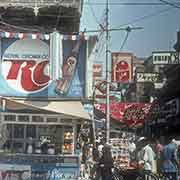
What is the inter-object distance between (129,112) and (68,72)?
18860 millimetres

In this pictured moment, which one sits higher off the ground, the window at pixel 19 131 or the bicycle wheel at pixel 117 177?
the window at pixel 19 131

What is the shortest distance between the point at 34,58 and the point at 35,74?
0.54 meters

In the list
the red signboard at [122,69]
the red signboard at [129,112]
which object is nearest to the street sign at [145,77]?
the red signboard at [129,112]

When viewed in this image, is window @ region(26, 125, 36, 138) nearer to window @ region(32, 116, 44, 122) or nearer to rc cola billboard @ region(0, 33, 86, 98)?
window @ region(32, 116, 44, 122)

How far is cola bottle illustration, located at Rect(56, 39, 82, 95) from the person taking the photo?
1894 centimetres

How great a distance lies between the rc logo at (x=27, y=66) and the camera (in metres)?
19.1

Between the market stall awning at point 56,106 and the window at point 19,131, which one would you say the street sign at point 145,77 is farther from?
the window at point 19,131

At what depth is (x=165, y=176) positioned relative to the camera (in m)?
20.1

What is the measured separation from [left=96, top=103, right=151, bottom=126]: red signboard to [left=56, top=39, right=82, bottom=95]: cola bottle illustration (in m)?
18.4

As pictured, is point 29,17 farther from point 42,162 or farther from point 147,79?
point 147,79

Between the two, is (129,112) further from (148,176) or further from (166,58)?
(148,176)

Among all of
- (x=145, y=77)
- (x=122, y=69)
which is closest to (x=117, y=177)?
(x=122, y=69)

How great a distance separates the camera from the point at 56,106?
58.5 feet

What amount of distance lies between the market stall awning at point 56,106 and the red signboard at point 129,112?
19.0m
